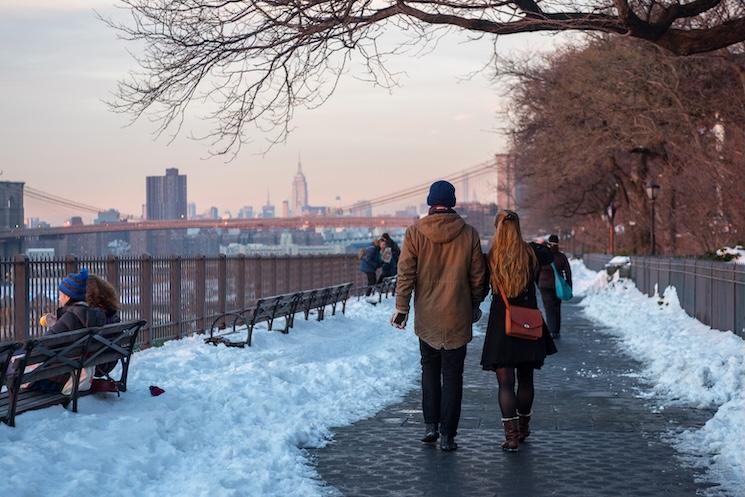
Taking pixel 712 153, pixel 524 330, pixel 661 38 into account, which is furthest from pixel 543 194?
pixel 524 330

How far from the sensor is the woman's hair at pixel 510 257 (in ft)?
31.0

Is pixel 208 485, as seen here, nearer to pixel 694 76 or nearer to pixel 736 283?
pixel 736 283

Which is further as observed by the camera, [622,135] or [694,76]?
[622,135]

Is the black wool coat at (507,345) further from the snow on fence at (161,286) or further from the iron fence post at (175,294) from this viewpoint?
the iron fence post at (175,294)

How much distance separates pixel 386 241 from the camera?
104 ft

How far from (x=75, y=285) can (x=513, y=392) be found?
3.76 meters

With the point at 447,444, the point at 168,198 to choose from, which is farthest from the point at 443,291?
the point at 168,198

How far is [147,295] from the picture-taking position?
58.8 feet

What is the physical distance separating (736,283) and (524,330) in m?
10.1

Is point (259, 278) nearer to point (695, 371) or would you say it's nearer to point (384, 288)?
point (384, 288)

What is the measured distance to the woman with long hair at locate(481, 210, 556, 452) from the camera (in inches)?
373

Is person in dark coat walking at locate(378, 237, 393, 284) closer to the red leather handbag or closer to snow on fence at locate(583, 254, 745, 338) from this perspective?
snow on fence at locate(583, 254, 745, 338)

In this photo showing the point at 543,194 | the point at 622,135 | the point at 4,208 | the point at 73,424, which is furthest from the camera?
the point at 543,194

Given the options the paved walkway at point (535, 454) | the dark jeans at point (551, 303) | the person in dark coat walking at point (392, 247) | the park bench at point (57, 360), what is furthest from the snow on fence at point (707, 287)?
the park bench at point (57, 360)
